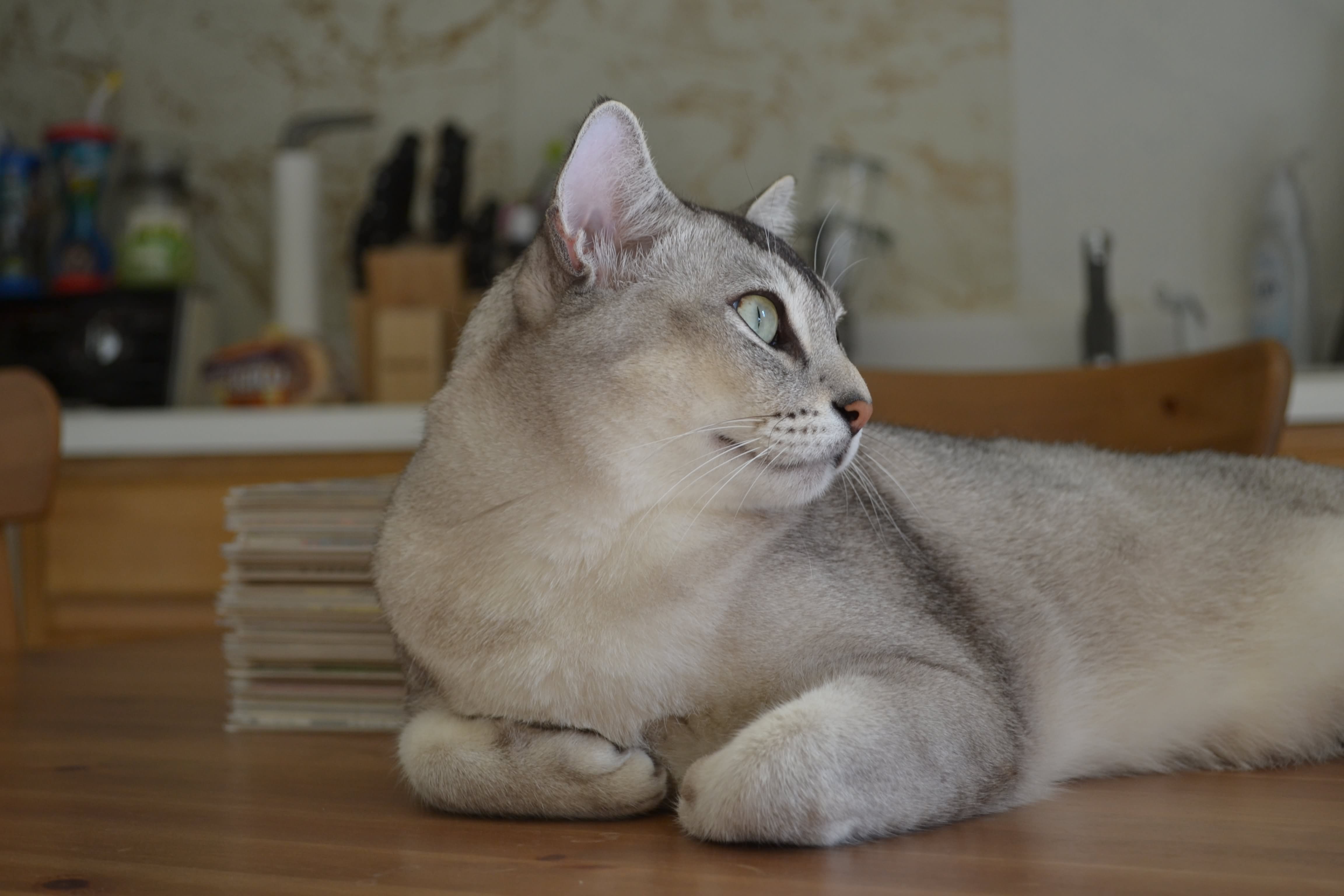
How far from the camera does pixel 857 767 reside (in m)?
0.81

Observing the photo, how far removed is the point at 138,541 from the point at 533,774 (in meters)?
1.94

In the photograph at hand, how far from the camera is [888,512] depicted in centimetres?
110

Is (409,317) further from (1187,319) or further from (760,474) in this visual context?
(760,474)

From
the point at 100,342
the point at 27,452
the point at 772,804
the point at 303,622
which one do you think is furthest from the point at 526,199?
the point at 772,804

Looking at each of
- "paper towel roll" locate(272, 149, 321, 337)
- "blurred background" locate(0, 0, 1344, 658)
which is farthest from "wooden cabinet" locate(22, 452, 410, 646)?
"paper towel roll" locate(272, 149, 321, 337)

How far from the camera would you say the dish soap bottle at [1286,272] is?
8.79 ft

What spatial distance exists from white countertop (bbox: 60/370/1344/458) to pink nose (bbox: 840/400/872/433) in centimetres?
159

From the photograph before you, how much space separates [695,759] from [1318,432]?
5.70 ft

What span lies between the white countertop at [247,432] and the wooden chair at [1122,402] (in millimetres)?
913

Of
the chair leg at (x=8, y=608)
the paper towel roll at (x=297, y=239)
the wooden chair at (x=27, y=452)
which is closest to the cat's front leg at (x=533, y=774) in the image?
the wooden chair at (x=27, y=452)

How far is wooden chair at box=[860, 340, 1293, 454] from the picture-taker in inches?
64.0

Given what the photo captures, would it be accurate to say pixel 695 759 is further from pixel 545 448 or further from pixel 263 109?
pixel 263 109

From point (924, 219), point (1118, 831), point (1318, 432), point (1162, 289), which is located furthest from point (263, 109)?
point (1118, 831)

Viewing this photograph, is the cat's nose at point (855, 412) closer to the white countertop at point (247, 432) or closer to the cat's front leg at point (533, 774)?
the cat's front leg at point (533, 774)
